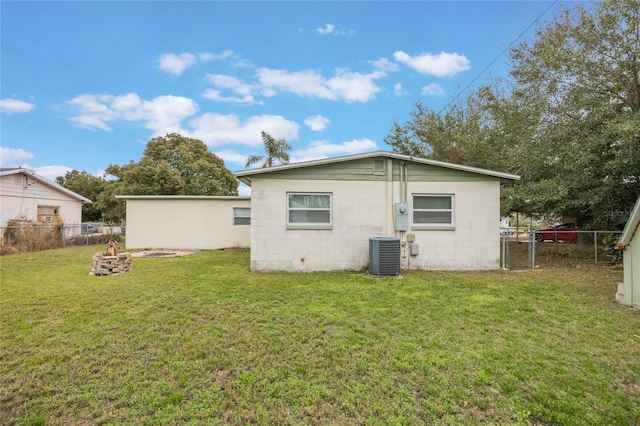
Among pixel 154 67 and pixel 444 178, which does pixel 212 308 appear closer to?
pixel 444 178

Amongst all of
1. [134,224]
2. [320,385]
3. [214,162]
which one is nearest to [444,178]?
[320,385]

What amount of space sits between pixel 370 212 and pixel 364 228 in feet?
1.55

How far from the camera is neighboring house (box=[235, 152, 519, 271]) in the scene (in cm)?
809

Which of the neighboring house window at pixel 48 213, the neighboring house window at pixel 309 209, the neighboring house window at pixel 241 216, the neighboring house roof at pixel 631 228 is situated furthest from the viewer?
the neighboring house window at pixel 48 213

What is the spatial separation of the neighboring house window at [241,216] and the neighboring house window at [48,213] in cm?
1068

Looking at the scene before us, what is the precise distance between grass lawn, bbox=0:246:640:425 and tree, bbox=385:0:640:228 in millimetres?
5089

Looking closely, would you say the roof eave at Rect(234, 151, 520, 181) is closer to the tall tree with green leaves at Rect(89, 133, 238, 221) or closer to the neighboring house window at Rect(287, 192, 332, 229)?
the neighboring house window at Rect(287, 192, 332, 229)

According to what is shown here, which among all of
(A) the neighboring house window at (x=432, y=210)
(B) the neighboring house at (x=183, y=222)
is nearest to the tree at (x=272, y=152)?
(B) the neighboring house at (x=183, y=222)

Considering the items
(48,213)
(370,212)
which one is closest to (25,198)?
(48,213)

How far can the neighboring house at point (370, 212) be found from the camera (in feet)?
26.6

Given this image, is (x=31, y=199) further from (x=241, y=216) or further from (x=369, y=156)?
(x=369, y=156)

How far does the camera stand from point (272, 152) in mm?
20094

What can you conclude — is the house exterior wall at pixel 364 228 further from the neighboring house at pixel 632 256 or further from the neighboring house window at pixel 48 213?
the neighboring house window at pixel 48 213

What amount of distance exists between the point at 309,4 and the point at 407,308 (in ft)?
33.4
